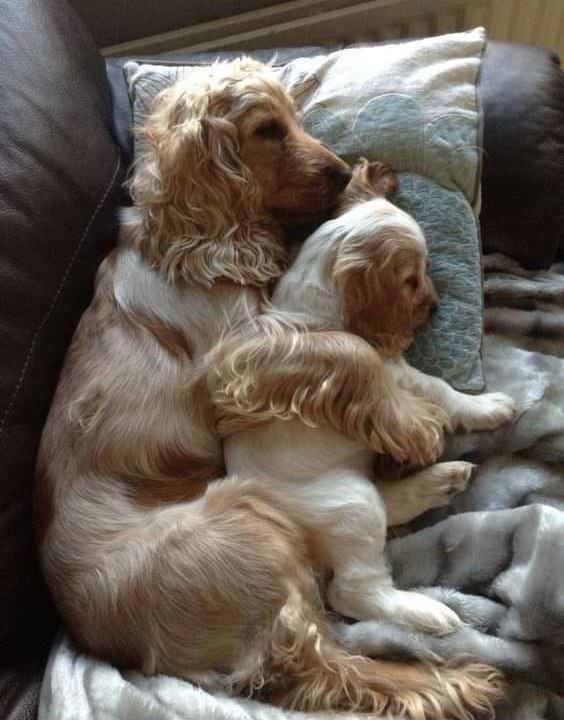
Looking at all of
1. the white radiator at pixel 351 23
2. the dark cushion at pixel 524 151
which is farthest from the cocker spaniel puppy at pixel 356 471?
the white radiator at pixel 351 23

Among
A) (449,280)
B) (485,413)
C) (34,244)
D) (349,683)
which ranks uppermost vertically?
(34,244)

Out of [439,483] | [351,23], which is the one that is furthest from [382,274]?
[351,23]

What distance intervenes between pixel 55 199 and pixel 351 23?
1.15m

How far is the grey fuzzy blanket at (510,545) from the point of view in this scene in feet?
4.47

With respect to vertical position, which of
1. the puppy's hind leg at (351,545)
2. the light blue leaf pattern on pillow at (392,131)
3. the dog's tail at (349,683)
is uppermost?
the light blue leaf pattern on pillow at (392,131)

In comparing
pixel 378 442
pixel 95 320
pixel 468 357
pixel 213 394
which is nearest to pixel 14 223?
pixel 95 320

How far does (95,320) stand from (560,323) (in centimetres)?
98

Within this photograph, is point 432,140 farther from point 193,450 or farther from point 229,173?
point 193,450

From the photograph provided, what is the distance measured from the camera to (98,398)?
58.9 inches

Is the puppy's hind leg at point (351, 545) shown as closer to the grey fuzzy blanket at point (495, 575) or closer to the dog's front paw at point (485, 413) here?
the grey fuzzy blanket at point (495, 575)

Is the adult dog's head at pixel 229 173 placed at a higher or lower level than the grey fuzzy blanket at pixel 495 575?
higher

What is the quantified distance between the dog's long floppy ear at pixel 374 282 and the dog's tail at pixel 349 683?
525 millimetres

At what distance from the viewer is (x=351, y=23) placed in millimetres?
2334

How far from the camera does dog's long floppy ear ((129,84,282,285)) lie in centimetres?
159
